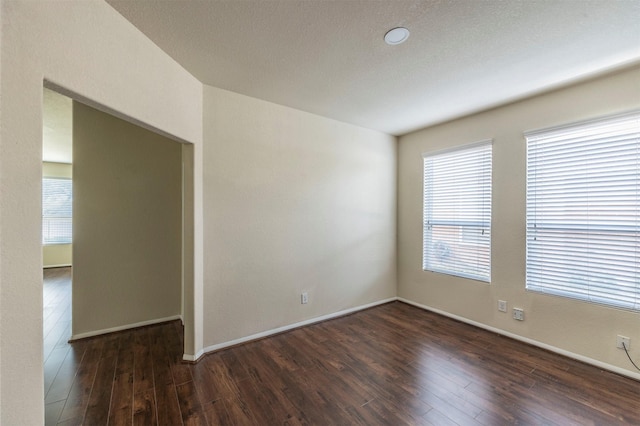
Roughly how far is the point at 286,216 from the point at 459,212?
7.52ft

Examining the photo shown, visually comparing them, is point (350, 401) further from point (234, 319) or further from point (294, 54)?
point (294, 54)

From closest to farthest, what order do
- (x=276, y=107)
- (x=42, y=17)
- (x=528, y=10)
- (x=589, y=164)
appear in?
1. (x=42, y=17)
2. (x=528, y=10)
3. (x=589, y=164)
4. (x=276, y=107)

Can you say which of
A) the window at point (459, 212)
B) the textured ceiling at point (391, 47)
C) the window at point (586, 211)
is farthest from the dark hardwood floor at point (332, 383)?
the textured ceiling at point (391, 47)

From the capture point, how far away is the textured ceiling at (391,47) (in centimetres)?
153

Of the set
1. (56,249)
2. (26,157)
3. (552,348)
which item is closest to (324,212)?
(26,157)

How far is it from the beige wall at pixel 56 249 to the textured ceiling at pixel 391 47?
7.04 metres

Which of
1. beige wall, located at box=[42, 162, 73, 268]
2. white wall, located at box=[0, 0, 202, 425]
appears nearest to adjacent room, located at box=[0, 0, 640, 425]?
white wall, located at box=[0, 0, 202, 425]

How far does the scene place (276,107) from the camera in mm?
2951

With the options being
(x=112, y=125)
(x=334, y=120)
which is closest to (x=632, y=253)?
(x=334, y=120)

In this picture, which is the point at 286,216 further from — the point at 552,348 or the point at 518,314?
the point at 552,348

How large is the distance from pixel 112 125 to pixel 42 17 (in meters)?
2.20

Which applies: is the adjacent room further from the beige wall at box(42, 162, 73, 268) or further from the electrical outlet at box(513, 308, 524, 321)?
the beige wall at box(42, 162, 73, 268)

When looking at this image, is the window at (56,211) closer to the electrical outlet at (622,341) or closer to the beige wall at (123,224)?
the beige wall at (123,224)

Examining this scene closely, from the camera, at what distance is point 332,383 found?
207cm
